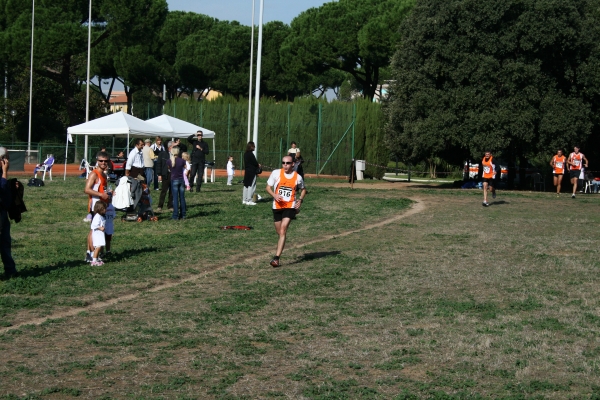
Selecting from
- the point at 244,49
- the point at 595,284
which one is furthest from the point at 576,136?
the point at 244,49

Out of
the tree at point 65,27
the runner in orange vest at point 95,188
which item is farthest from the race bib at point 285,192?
the tree at point 65,27

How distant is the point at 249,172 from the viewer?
2194 centimetres

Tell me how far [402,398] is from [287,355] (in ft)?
5.12

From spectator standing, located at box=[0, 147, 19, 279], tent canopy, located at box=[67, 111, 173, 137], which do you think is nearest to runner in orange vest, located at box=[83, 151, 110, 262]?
spectator standing, located at box=[0, 147, 19, 279]

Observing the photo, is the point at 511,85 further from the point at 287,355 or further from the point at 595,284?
the point at 287,355

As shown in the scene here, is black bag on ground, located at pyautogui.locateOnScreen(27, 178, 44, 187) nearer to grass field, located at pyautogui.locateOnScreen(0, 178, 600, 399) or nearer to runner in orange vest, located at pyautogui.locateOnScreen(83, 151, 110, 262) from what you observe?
grass field, located at pyautogui.locateOnScreen(0, 178, 600, 399)

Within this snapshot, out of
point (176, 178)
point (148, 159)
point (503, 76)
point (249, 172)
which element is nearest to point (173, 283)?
point (176, 178)

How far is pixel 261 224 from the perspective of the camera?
18.6 meters

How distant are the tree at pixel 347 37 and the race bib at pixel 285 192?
1666 inches

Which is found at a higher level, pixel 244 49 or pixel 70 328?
pixel 244 49

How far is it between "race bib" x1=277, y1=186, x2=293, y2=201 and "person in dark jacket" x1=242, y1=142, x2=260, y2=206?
8.80 metres

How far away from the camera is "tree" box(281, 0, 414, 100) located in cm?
5434

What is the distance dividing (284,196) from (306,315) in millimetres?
3785

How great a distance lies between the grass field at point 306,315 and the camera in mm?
6703
